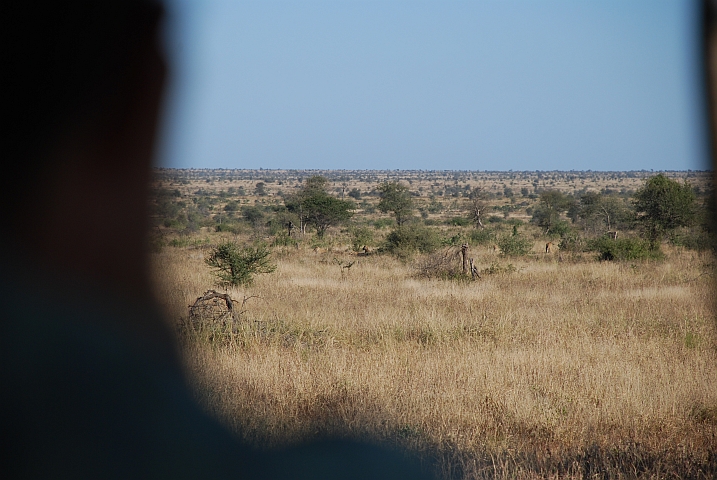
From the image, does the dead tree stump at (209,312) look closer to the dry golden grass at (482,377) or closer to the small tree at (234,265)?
the dry golden grass at (482,377)

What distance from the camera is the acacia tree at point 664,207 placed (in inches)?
929

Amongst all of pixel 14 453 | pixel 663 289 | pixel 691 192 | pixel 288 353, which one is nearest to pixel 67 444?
→ pixel 14 453

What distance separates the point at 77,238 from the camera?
Result: 1517 millimetres

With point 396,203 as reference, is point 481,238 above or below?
below

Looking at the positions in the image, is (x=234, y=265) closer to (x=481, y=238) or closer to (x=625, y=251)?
(x=625, y=251)

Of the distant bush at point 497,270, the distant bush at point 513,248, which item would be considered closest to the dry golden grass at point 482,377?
the distant bush at point 497,270

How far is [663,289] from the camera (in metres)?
11.0

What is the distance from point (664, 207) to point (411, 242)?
404 inches

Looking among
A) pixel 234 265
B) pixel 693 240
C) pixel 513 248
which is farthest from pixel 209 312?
pixel 693 240

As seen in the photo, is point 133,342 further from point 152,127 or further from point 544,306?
point 544,306

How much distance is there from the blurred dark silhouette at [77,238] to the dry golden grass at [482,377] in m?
0.20

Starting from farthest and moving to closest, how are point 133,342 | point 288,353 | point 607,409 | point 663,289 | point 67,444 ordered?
Result: point 663,289 → point 288,353 → point 607,409 → point 133,342 → point 67,444

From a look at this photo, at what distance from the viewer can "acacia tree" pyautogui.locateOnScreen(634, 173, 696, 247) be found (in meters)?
23.6

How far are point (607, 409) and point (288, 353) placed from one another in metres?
2.75
